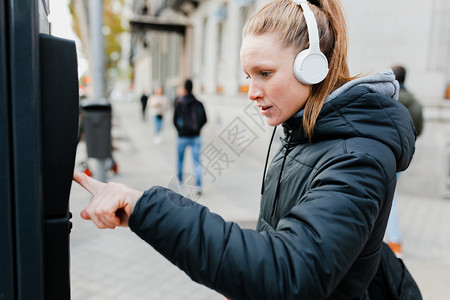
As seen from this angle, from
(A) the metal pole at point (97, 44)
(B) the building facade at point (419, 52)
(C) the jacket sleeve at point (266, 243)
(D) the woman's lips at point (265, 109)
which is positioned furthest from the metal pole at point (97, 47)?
(C) the jacket sleeve at point (266, 243)

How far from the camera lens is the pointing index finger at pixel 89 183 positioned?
3.30 ft

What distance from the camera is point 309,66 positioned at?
46.2 inches

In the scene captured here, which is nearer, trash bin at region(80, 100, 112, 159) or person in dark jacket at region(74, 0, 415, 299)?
person in dark jacket at region(74, 0, 415, 299)

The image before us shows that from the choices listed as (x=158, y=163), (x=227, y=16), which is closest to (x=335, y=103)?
(x=158, y=163)

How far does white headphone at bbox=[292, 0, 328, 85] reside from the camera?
1164 millimetres

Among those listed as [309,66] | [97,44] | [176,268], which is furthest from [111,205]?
[97,44]

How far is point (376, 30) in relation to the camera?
24.7 feet

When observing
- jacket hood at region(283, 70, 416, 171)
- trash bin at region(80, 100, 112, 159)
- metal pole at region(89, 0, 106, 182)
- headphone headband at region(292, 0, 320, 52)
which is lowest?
trash bin at region(80, 100, 112, 159)

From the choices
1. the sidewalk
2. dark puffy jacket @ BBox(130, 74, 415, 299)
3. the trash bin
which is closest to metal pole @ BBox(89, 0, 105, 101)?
the trash bin

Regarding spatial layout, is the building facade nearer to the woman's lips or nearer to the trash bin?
the trash bin

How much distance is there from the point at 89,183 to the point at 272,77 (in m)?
0.57

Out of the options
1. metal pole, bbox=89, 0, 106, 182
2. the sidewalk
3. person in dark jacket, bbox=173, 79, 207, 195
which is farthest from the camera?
metal pole, bbox=89, 0, 106, 182

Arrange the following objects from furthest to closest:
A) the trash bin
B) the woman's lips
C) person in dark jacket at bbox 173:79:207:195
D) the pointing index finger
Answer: person in dark jacket at bbox 173:79:207:195
the trash bin
the woman's lips
the pointing index finger

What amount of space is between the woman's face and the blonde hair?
0.02 meters
